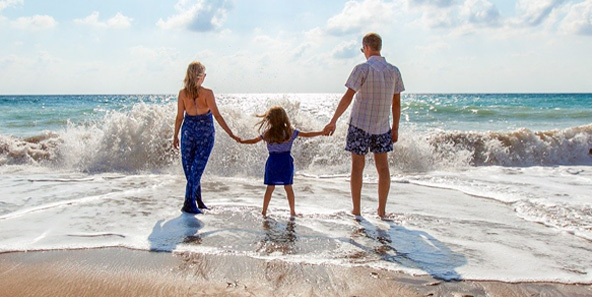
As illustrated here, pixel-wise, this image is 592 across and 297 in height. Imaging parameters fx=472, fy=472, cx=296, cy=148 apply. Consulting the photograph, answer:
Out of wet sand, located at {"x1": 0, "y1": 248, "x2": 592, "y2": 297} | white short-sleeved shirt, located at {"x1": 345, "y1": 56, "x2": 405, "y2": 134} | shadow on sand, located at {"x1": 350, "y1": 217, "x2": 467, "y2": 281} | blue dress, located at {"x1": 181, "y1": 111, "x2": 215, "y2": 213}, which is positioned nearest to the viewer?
wet sand, located at {"x1": 0, "y1": 248, "x2": 592, "y2": 297}

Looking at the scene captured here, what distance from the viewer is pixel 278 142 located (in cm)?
503

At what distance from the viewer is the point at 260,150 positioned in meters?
10.0

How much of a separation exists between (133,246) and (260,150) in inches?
236

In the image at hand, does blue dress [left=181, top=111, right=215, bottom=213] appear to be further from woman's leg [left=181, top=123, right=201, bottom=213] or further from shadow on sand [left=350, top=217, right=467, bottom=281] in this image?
shadow on sand [left=350, top=217, right=467, bottom=281]

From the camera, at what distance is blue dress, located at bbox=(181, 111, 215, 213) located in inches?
211

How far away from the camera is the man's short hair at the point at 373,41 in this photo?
4973 millimetres

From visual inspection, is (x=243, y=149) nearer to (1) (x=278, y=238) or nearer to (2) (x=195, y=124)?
(2) (x=195, y=124)

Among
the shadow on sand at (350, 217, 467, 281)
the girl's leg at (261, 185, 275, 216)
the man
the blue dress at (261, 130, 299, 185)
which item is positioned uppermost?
the man

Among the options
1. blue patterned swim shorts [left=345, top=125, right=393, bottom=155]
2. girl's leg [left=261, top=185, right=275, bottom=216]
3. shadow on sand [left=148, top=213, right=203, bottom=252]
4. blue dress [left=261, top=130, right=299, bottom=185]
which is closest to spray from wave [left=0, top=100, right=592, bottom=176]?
girl's leg [left=261, top=185, right=275, bottom=216]

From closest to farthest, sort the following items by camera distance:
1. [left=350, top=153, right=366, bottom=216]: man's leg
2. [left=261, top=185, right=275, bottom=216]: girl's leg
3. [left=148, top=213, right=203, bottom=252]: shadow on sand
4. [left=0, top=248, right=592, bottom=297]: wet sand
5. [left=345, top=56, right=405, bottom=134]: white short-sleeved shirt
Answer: [left=0, top=248, right=592, bottom=297]: wet sand → [left=148, top=213, right=203, bottom=252]: shadow on sand → [left=345, top=56, right=405, bottom=134]: white short-sleeved shirt → [left=350, top=153, right=366, bottom=216]: man's leg → [left=261, top=185, right=275, bottom=216]: girl's leg

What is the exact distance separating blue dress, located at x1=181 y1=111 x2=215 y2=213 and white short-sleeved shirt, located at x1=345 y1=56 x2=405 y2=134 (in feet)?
5.53

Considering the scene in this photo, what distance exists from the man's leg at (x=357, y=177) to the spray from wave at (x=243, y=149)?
4120 millimetres

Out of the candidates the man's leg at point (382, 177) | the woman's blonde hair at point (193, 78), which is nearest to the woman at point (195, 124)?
the woman's blonde hair at point (193, 78)

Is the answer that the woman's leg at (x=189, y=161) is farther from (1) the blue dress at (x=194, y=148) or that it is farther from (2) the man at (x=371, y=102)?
(2) the man at (x=371, y=102)
